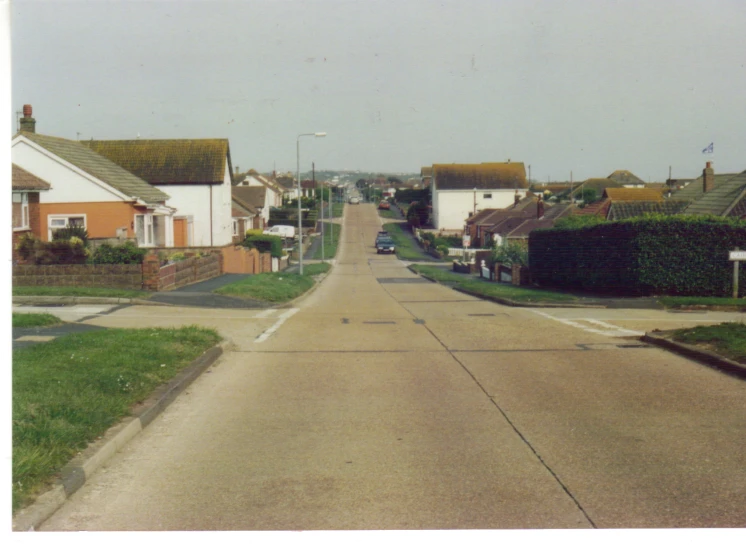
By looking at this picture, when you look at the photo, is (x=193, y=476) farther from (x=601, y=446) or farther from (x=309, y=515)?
(x=601, y=446)

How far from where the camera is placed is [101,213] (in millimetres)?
35875

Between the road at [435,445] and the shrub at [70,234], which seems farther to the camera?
the shrub at [70,234]

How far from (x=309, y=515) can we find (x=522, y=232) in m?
61.9

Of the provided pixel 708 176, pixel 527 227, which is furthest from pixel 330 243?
pixel 708 176

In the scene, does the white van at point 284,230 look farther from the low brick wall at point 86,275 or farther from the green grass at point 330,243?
the low brick wall at point 86,275

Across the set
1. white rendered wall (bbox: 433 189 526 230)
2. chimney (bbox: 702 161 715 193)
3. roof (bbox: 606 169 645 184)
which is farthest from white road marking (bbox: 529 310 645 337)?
roof (bbox: 606 169 645 184)

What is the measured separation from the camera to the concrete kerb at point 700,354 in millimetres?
11016

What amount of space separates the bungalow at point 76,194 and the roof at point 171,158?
1189cm

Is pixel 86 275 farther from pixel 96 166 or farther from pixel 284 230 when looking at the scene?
pixel 284 230

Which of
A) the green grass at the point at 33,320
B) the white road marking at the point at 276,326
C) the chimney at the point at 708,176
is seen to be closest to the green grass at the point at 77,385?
the white road marking at the point at 276,326

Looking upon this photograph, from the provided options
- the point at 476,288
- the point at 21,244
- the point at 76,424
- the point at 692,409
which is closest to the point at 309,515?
the point at 76,424

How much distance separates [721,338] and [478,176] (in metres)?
98.0

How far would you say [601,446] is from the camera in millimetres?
7391

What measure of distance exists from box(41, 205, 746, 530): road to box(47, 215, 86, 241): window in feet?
76.2
